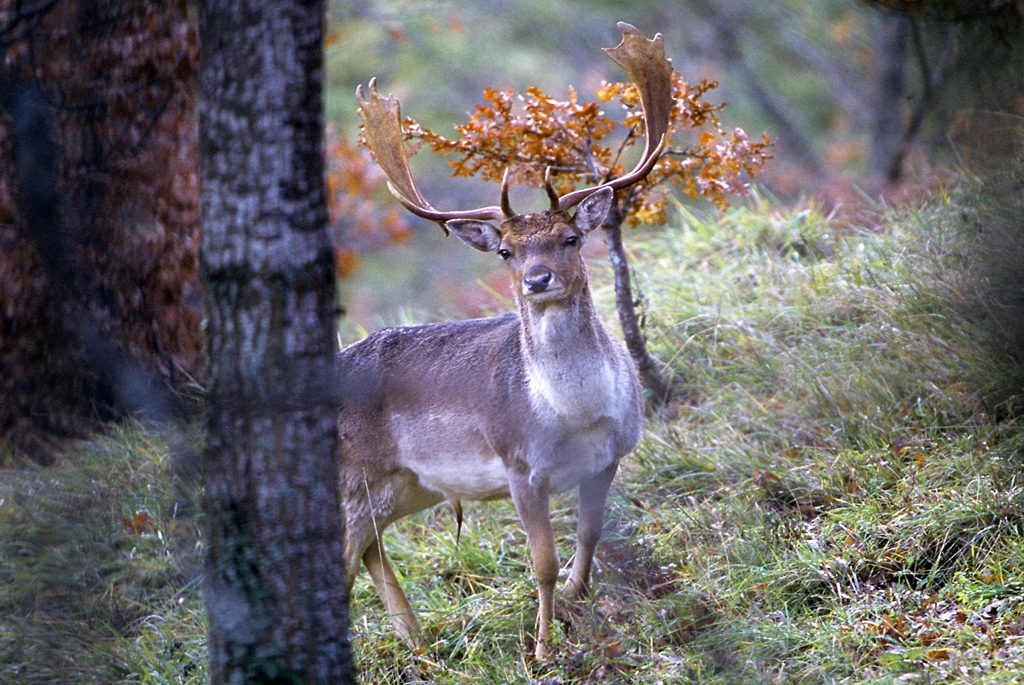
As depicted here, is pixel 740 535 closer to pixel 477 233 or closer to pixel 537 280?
pixel 537 280

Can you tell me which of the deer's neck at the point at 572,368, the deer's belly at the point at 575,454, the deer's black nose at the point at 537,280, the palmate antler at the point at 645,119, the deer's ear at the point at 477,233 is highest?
the palmate antler at the point at 645,119

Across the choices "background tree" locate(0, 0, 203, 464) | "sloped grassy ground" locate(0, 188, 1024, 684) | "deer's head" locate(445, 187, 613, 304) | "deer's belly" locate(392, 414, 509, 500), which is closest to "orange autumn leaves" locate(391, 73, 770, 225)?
"deer's head" locate(445, 187, 613, 304)

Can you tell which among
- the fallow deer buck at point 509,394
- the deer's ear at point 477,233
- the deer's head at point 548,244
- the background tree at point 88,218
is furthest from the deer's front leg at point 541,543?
Answer: the background tree at point 88,218

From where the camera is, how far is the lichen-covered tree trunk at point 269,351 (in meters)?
3.25

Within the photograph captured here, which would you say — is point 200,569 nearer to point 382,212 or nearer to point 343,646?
point 343,646

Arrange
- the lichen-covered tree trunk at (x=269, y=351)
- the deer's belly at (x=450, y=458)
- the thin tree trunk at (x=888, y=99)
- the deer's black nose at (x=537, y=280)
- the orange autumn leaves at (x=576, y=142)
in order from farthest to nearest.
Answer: the thin tree trunk at (x=888, y=99) < the orange autumn leaves at (x=576, y=142) < the deer's belly at (x=450, y=458) < the deer's black nose at (x=537, y=280) < the lichen-covered tree trunk at (x=269, y=351)

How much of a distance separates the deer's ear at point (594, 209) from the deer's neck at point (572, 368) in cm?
38

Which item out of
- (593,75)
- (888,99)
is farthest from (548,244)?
(593,75)

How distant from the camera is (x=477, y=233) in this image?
17.0 feet

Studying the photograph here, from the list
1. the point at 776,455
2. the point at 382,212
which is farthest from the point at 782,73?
the point at 776,455

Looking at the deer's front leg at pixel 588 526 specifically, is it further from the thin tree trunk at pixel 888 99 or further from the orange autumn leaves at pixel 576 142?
the thin tree trunk at pixel 888 99

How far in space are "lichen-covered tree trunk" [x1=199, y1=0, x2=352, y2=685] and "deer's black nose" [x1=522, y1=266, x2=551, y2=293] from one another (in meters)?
1.41

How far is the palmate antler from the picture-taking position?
16.8 ft

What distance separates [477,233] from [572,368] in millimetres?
895
